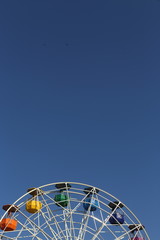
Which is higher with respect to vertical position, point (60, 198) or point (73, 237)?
point (60, 198)

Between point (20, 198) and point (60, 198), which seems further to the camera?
point (60, 198)

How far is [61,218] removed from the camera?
17.8m

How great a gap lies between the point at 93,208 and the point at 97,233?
1.53 m

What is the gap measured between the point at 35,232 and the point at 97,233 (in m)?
2.72

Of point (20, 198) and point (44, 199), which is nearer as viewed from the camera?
point (20, 198)

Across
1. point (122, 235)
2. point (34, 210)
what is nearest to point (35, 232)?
point (34, 210)

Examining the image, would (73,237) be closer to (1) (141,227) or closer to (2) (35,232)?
(2) (35,232)

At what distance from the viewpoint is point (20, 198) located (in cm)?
1620

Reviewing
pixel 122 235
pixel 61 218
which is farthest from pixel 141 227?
pixel 61 218

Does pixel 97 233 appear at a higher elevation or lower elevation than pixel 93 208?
lower

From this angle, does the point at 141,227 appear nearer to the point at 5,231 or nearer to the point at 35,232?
the point at 35,232

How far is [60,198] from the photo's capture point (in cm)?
1778

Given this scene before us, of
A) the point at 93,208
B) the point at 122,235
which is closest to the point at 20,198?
the point at 93,208

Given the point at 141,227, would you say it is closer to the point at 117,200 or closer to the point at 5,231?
the point at 117,200
